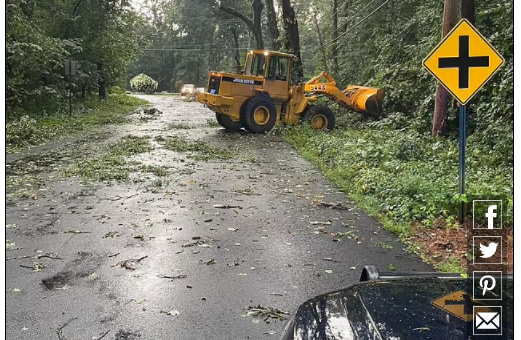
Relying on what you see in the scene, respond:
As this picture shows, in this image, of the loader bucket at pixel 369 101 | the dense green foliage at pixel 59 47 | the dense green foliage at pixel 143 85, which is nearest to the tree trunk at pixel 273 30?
the loader bucket at pixel 369 101

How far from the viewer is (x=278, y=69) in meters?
18.1

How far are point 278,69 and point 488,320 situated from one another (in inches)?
653

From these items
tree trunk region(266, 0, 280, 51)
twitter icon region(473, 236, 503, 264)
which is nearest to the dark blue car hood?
twitter icon region(473, 236, 503, 264)

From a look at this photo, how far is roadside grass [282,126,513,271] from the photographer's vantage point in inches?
262

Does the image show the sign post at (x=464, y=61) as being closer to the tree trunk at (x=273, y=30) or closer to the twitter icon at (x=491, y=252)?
the twitter icon at (x=491, y=252)

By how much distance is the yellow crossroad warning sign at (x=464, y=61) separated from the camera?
6.09 m

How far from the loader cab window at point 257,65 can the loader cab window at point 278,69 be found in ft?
0.93

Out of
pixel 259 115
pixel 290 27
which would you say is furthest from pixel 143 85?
pixel 259 115

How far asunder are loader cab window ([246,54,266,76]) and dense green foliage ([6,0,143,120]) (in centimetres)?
783

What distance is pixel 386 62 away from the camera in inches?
842

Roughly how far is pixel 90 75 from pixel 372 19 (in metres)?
15.5

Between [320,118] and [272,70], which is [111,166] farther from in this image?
[320,118]

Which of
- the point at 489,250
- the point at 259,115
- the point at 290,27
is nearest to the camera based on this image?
the point at 489,250

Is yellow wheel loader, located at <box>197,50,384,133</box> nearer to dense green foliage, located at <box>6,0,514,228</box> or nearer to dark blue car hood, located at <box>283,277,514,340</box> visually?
dense green foliage, located at <box>6,0,514,228</box>
